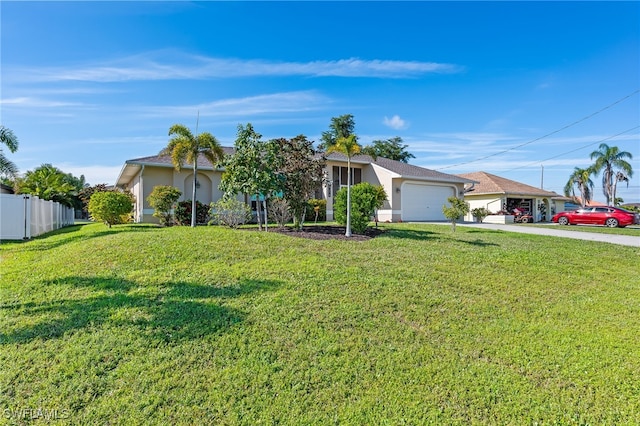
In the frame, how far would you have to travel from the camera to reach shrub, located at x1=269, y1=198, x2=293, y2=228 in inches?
475

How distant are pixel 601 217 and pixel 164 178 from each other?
28.4 meters

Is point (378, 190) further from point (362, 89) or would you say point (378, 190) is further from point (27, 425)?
point (27, 425)

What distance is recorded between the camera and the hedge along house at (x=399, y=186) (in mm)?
21531

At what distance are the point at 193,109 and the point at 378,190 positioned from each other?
374 inches

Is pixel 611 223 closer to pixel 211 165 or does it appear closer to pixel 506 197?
pixel 506 197

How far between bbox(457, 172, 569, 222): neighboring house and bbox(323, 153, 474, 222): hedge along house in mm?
4216

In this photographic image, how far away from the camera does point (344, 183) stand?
22.5 meters

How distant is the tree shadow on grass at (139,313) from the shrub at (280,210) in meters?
6.67

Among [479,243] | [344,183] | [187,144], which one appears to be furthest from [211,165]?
[479,243]

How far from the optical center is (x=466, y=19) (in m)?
12.2

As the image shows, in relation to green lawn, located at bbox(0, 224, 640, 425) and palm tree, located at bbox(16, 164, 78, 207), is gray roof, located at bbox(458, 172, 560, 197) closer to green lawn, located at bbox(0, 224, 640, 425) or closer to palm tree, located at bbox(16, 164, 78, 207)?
green lawn, located at bbox(0, 224, 640, 425)

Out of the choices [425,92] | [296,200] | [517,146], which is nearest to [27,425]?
[296,200]

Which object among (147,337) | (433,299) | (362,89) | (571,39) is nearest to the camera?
(147,337)

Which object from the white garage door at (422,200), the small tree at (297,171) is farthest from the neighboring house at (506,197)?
the small tree at (297,171)
